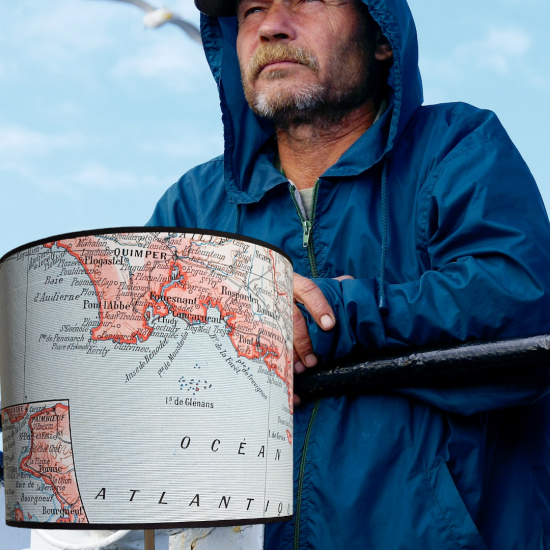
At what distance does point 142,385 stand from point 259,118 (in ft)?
5.23

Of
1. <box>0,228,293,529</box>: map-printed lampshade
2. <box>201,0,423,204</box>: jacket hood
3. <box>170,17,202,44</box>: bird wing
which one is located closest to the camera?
<box>0,228,293,529</box>: map-printed lampshade

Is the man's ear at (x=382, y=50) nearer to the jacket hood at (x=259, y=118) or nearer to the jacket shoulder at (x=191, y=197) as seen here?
the jacket hood at (x=259, y=118)

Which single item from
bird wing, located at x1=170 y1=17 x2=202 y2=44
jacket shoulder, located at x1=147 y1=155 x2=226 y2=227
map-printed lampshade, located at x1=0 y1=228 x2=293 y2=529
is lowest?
map-printed lampshade, located at x1=0 y1=228 x2=293 y2=529

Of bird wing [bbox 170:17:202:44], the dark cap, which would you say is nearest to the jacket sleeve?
the dark cap

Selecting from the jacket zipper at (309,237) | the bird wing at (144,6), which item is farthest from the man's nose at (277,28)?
the bird wing at (144,6)

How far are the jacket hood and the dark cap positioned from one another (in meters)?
0.03

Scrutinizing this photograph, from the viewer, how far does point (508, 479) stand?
1.81 m

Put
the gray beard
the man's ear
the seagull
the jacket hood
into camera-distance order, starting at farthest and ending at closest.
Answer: the seagull → the man's ear → the gray beard → the jacket hood

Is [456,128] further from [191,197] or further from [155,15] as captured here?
[155,15]

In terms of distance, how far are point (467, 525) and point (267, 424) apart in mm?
660

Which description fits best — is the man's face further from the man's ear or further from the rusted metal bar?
the rusted metal bar

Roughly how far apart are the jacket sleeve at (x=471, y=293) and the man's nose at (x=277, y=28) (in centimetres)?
73

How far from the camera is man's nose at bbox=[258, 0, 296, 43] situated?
2.29 meters

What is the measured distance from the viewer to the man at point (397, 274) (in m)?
1.68
